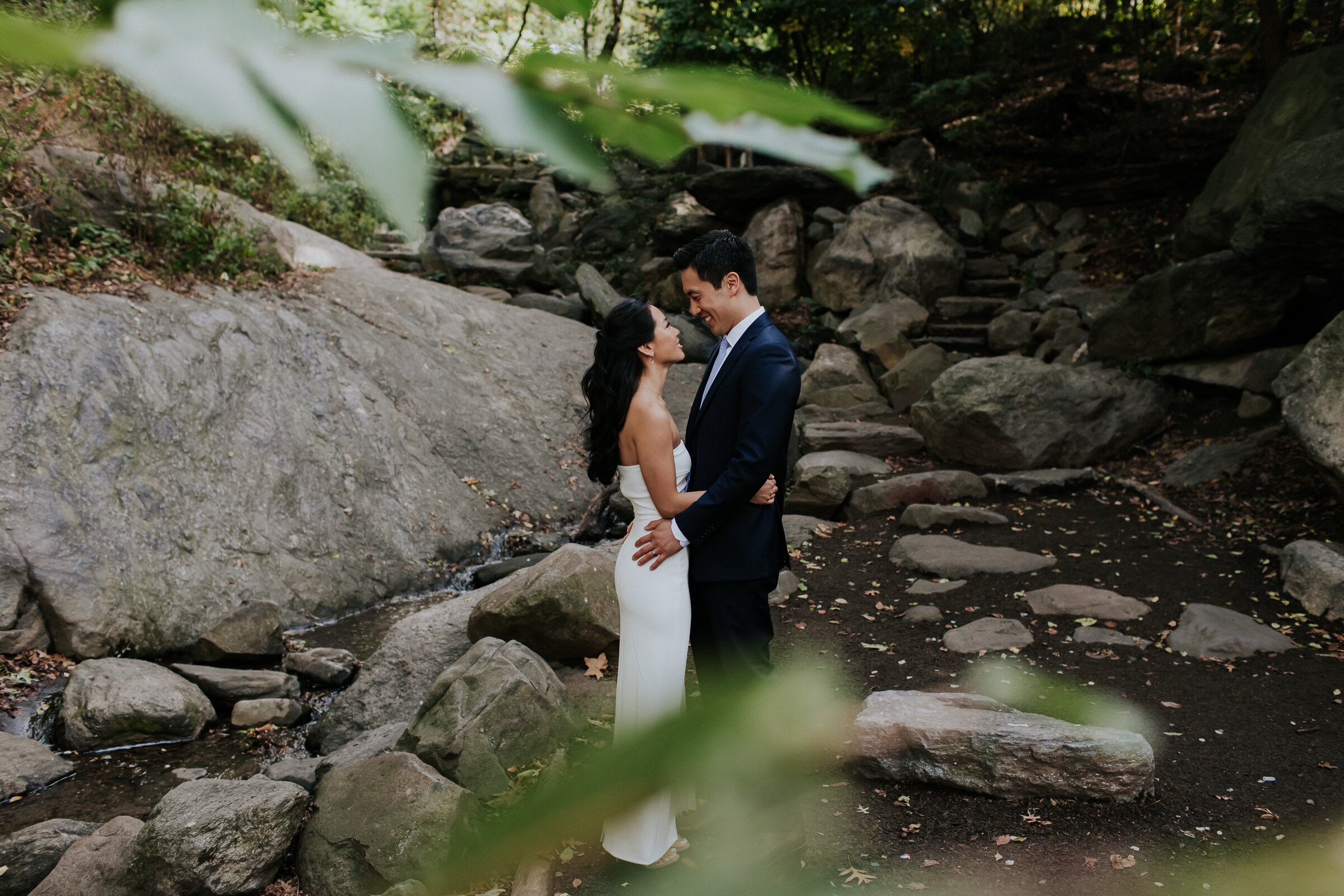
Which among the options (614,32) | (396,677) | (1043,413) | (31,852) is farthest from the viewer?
(1043,413)

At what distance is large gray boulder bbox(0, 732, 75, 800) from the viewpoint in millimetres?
3791

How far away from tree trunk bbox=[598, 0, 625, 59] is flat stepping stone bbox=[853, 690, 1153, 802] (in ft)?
9.30

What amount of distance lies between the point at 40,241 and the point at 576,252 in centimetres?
839

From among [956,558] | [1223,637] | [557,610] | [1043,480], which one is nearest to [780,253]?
[1043,480]

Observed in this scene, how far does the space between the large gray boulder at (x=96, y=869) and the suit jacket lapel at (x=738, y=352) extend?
2564mm

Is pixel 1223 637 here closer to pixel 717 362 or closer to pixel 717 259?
pixel 717 362

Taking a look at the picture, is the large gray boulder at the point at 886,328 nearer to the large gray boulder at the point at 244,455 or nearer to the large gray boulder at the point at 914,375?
the large gray boulder at the point at 914,375

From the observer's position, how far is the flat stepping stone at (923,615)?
491 cm

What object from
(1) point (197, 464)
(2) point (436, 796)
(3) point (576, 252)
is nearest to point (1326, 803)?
(2) point (436, 796)

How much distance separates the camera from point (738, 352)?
261 cm

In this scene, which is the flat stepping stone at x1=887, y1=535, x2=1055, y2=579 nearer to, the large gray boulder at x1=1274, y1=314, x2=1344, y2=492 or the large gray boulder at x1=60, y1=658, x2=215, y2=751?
the large gray boulder at x1=1274, y1=314, x2=1344, y2=492

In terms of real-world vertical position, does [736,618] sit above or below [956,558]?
above

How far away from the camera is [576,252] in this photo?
45.4 ft

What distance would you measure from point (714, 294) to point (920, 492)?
4.79 m
